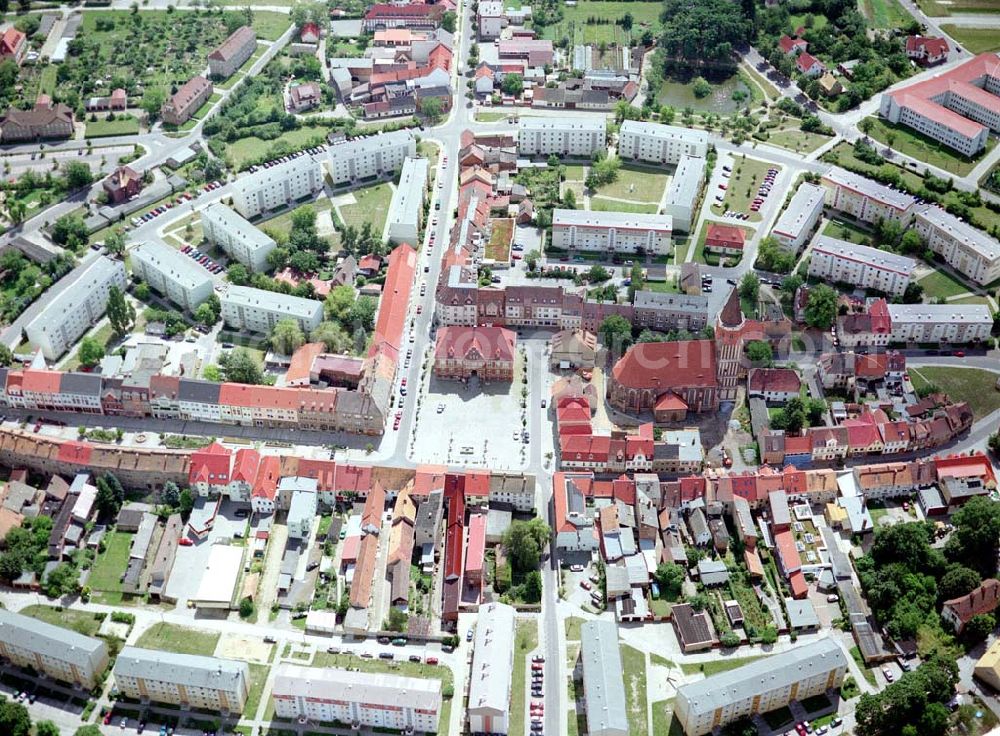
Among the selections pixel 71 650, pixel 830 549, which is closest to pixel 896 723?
pixel 830 549

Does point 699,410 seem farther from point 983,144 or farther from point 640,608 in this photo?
point 983,144

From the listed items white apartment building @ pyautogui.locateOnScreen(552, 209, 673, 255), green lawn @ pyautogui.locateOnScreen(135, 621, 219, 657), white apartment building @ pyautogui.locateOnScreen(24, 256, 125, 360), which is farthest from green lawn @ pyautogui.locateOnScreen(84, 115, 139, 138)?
green lawn @ pyautogui.locateOnScreen(135, 621, 219, 657)

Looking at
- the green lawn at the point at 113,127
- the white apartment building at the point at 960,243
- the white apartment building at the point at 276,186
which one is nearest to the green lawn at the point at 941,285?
the white apartment building at the point at 960,243

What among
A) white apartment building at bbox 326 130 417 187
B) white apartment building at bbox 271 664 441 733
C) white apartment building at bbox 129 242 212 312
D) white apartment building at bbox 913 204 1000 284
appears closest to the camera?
white apartment building at bbox 271 664 441 733

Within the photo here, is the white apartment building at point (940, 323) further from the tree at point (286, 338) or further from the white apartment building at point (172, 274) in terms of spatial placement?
the white apartment building at point (172, 274)

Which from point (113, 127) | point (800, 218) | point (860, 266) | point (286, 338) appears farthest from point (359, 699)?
point (113, 127)

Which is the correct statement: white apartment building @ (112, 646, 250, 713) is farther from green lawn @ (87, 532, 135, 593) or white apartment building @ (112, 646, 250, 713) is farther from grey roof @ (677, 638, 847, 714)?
grey roof @ (677, 638, 847, 714)

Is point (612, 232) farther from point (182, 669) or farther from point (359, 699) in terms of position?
point (182, 669)
